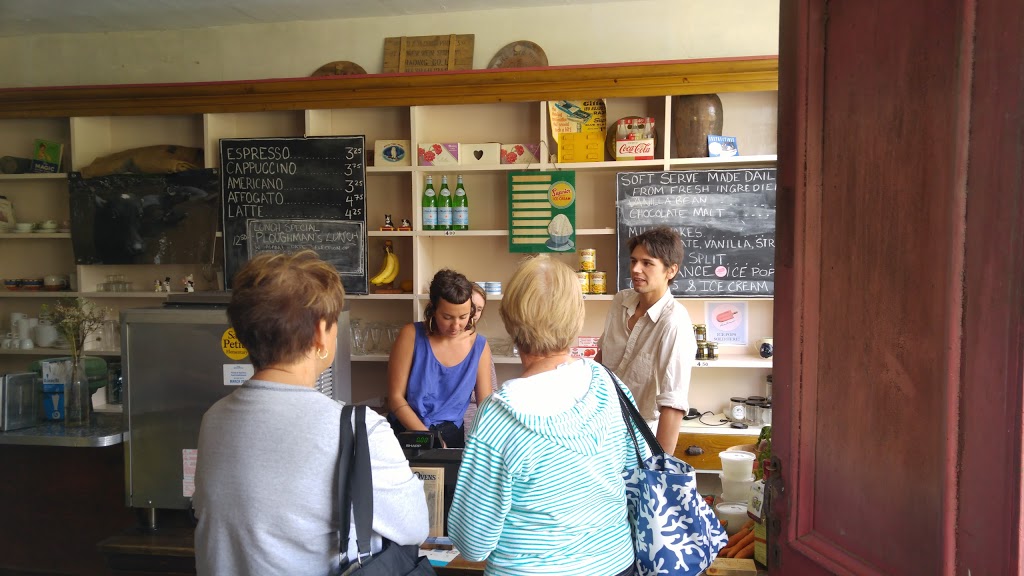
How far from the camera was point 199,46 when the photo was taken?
473 centimetres

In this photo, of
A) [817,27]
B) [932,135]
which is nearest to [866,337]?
[932,135]

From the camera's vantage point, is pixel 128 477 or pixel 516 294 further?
pixel 128 477

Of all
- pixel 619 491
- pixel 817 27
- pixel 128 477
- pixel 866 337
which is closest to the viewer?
pixel 866 337

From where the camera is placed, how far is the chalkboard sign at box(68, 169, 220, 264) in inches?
180

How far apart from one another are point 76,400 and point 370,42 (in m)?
2.61

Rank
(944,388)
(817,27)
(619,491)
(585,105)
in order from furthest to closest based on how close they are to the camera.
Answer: (585,105), (619,491), (817,27), (944,388)

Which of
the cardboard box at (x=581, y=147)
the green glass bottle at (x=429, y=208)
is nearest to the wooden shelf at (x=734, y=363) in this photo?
the cardboard box at (x=581, y=147)

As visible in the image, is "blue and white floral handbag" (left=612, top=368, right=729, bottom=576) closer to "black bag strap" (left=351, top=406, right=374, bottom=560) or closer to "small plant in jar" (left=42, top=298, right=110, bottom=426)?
"black bag strap" (left=351, top=406, right=374, bottom=560)

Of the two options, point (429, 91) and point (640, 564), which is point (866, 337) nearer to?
point (640, 564)

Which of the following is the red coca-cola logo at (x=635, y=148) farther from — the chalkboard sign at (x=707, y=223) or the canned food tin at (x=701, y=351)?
the canned food tin at (x=701, y=351)

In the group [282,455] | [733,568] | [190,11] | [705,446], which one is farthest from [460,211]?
[282,455]

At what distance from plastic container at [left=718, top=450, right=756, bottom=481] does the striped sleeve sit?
962 mm

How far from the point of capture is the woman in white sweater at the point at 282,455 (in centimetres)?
132

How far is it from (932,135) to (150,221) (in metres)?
4.52
